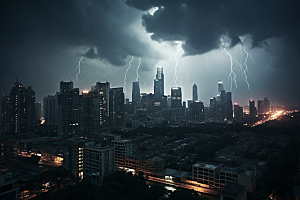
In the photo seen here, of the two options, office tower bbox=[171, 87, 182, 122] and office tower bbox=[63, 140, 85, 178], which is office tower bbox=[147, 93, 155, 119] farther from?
office tower bbox=[63, 140, 85, 178]

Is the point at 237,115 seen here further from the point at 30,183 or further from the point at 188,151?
the point at 30,183

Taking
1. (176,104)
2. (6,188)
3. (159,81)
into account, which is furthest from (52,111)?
(159,81)

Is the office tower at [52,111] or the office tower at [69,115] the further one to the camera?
the office tower at [52,111]

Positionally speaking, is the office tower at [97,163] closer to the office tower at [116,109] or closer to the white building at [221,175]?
the white building at [221,175]

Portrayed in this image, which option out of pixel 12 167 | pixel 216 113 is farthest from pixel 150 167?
pixel 216 113

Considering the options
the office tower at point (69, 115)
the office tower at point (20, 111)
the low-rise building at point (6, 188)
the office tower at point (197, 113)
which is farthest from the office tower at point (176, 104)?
the low-rise building at point (6, 188)

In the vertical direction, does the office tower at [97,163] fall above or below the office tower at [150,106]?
below
